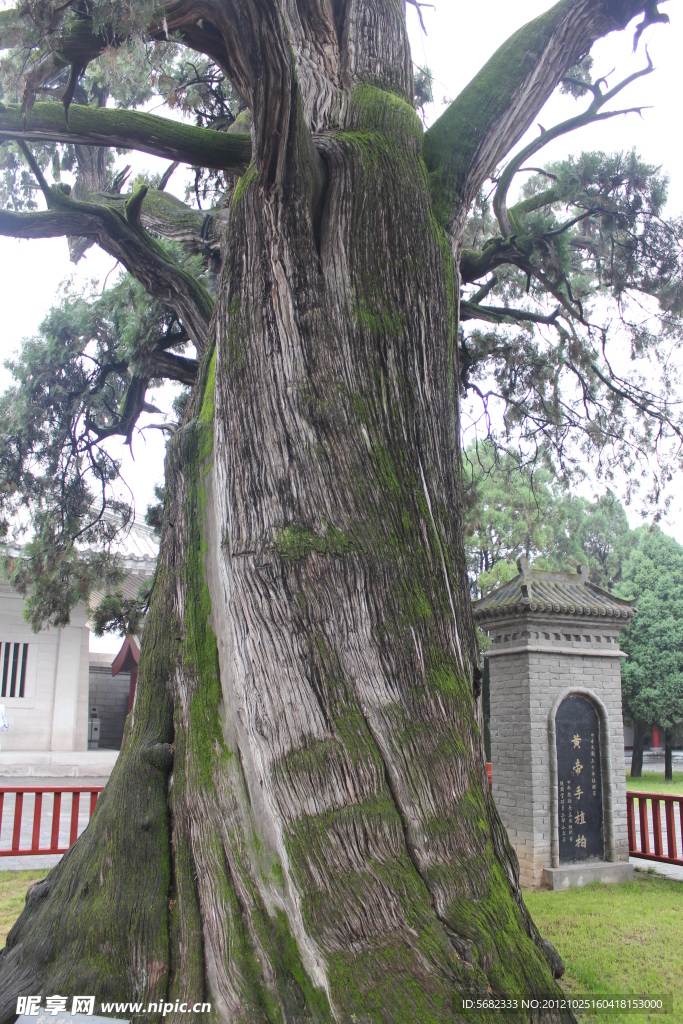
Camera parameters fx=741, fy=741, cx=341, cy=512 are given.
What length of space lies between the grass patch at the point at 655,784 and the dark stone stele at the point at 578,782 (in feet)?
31.5

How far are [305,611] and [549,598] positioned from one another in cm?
565

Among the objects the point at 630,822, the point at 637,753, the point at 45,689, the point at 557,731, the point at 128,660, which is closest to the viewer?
the point at 557,731

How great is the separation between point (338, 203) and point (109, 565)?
5.52 meters

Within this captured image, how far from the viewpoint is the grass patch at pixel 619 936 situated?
4.31 m

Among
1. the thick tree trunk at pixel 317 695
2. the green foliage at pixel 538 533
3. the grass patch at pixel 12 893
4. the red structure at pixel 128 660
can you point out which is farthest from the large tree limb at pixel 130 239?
the red structure at pixel 128 660

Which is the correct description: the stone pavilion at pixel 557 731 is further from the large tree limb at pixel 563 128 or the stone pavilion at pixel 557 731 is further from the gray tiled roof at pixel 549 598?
the large tree limb at pixel 563 128

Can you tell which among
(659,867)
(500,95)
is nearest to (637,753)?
(659,867)

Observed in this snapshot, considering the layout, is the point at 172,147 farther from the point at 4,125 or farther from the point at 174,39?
the point at 4,125

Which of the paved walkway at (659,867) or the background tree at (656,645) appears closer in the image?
the paved walkway at (659,867)

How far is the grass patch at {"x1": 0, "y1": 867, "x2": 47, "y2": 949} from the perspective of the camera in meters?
5.32

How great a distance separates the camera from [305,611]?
2.68m

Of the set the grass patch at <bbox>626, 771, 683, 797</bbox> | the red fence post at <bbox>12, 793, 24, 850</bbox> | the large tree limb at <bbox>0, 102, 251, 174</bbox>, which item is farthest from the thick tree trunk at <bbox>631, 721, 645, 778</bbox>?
the large tree limb at <bbox>0, 102, 251, 174</bbox>

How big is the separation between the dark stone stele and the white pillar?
34.4 feet

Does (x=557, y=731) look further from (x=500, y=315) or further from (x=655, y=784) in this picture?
(x=655, y=784)
